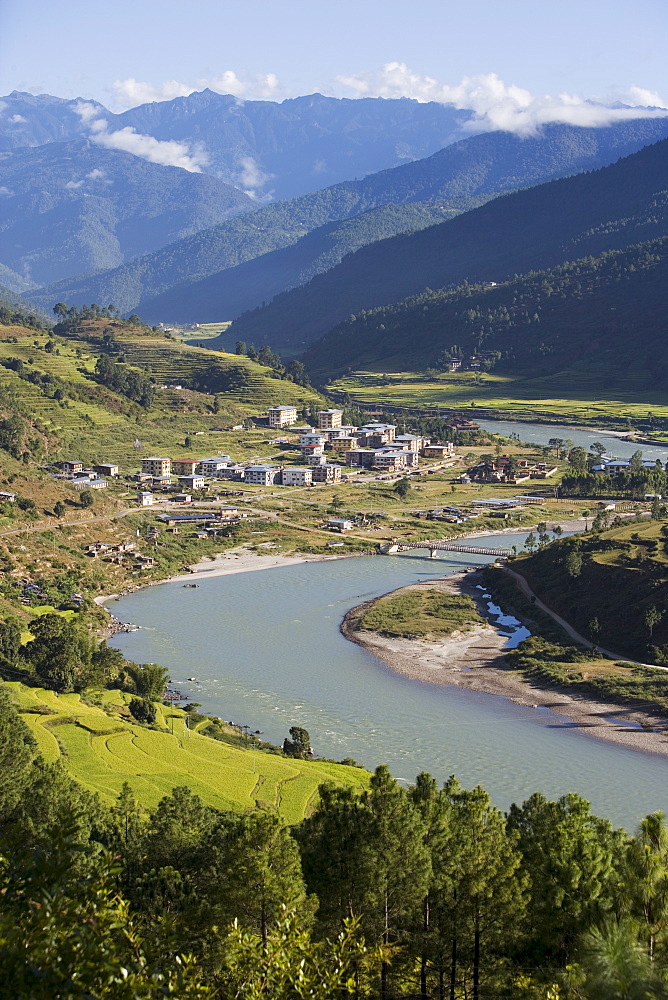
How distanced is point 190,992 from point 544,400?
87.7m

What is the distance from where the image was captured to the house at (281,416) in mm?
73125

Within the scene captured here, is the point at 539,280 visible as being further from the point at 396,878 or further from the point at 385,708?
the point at 396,878

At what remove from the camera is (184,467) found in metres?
59.5

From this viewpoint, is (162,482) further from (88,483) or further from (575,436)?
(575,436)

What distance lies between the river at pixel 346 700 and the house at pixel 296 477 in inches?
685

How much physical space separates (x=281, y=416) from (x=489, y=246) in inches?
3767

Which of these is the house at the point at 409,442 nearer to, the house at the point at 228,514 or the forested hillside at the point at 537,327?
the house at the point at 228,514

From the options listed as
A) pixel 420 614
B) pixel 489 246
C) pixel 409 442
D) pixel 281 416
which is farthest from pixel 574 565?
pixel 489 246

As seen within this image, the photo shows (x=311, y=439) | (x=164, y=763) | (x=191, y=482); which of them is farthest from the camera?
(x=311, y=439)

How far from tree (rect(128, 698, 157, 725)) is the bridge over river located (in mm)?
22841

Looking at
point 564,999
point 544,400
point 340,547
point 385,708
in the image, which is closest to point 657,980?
point 564,999

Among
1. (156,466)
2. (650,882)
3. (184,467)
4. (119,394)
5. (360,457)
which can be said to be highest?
(119,394)

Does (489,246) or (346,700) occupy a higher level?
(489,246)

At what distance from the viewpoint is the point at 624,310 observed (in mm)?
108375
